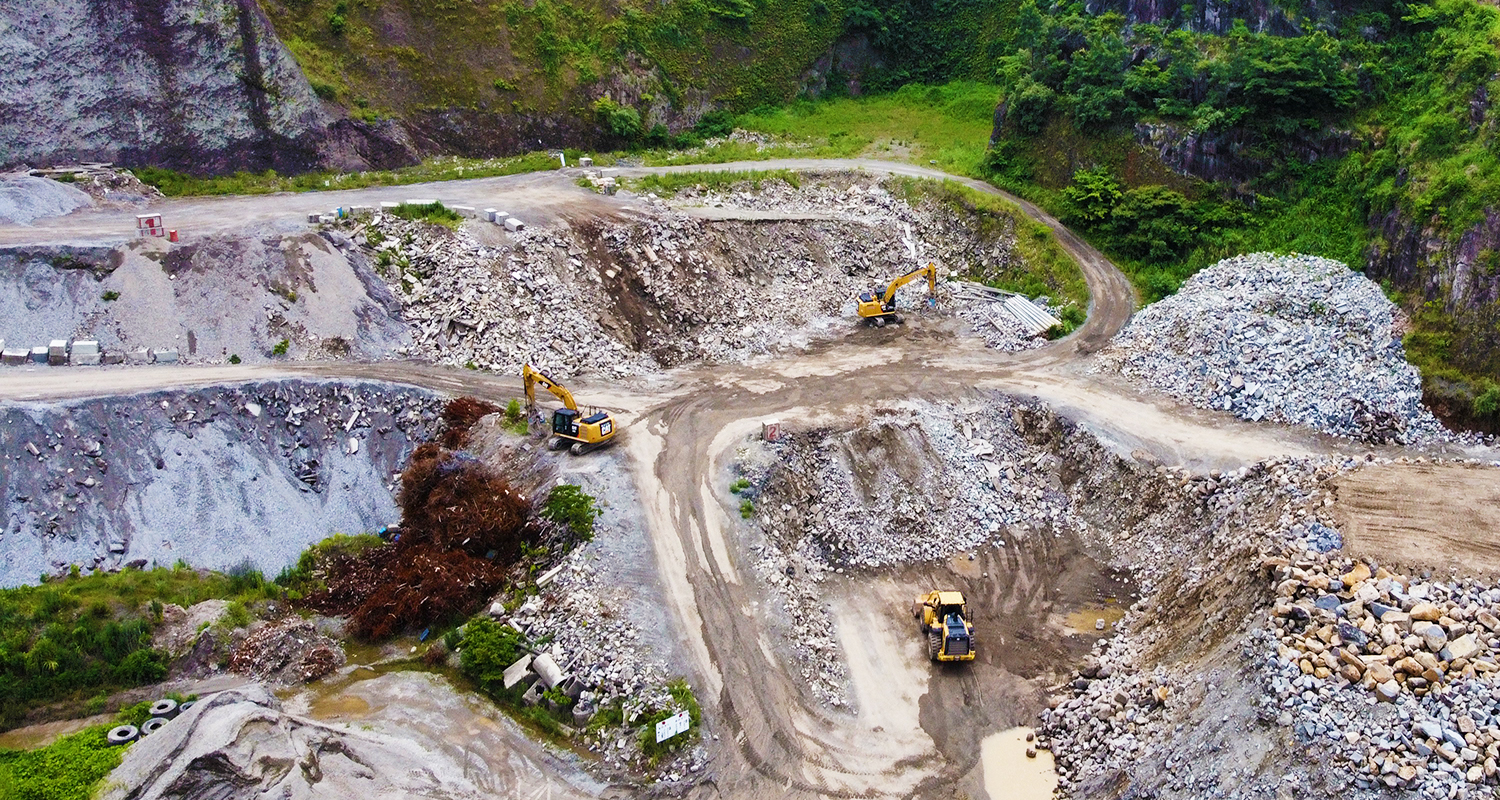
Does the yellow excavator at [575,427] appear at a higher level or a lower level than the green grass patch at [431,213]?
lower

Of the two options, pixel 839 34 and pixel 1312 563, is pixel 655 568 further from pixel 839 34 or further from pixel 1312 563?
pixel 839 34

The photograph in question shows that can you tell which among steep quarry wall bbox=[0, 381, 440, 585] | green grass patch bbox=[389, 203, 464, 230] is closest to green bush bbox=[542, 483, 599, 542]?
steep quarry wall bbox=[0, 381, 440, 585]

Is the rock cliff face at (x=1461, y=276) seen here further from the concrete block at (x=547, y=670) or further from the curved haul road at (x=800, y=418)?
the concrete block at (x=547, y=670)

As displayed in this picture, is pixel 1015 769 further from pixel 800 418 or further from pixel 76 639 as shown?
pixel 76 639

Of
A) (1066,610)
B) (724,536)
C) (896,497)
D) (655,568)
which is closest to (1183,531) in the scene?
(1066,610)

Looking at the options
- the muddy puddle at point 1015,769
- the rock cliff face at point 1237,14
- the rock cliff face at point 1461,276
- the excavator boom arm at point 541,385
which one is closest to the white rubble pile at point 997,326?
the rock cliff face at point 1461,276

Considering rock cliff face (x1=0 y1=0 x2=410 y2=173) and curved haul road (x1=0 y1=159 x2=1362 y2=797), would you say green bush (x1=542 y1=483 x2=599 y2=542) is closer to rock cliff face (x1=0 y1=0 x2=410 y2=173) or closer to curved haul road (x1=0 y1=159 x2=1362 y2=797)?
curved haul road (x1=0 y1=159 x2=1362 y2=797)

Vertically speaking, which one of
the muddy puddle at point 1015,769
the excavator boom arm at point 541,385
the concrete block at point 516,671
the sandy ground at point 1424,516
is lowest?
the muddy puddle at point 1015,769
